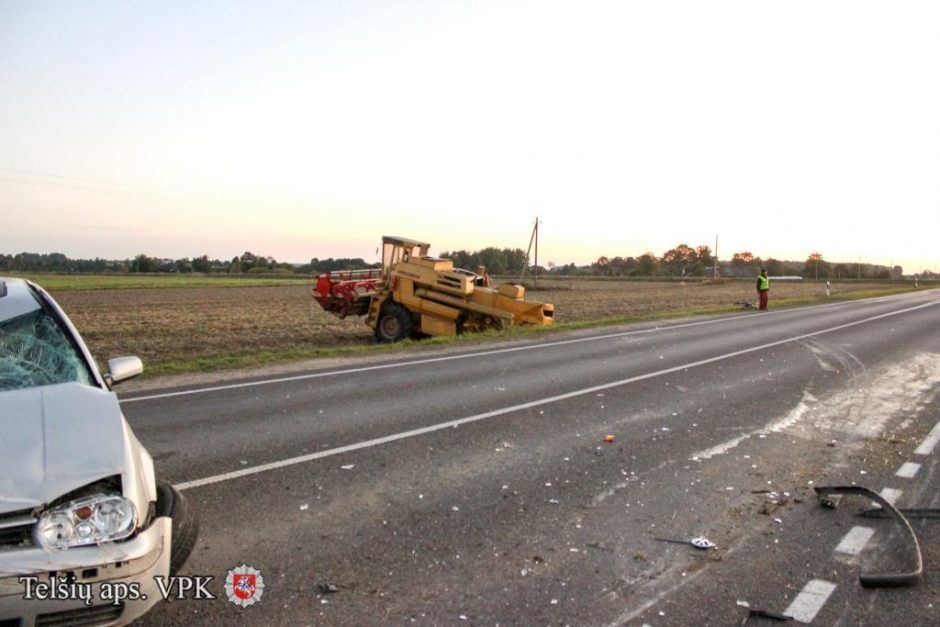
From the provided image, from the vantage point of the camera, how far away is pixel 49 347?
4.12m

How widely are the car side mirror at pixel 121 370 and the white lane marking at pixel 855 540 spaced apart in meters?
4.48

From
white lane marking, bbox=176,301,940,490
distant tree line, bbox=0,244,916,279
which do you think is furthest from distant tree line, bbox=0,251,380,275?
white lane marking, bbox=176,301,940,490

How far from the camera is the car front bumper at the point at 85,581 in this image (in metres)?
2.60

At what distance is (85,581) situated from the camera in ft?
8.98

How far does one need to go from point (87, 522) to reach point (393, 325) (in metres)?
14.9

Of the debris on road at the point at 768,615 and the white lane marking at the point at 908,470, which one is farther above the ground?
the white lane marking at the point at 908,470

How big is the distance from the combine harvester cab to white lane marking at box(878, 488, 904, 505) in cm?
1222

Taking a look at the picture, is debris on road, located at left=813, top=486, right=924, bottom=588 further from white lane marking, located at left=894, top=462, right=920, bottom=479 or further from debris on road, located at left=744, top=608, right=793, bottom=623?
white lane marking, located at left=894, top=462, right=920, bottom=479

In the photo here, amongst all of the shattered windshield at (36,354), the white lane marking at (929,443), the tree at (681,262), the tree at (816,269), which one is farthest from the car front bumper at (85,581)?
the tree at (816,269)

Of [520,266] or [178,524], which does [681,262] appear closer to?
[520,266]

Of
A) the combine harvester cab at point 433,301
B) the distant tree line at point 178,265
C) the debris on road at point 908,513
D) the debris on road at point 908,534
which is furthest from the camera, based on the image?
the distant tree line at point 178,265

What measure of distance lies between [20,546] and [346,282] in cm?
1644

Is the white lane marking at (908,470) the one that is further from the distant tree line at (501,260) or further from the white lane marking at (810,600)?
Result: the distant tree line at (501,260)

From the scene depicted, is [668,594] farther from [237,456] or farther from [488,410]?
[488,410]
